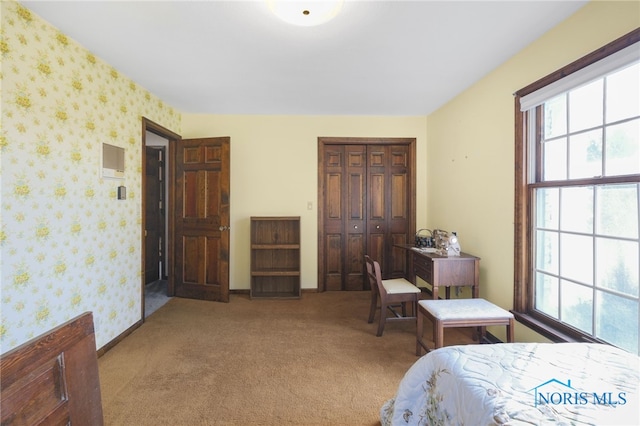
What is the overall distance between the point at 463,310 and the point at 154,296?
12.4 feet

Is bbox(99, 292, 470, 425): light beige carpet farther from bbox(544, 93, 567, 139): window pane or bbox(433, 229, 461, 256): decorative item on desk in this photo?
bbox(544, 93, 567, 139): window pane

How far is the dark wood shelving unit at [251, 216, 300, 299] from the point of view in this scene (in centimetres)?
385

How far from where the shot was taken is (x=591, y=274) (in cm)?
177

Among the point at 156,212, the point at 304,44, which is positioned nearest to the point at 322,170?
the point at 304,44

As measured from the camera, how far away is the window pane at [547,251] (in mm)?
2053

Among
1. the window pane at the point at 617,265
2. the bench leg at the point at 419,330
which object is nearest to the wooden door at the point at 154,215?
the bench leg at the point at 419,330

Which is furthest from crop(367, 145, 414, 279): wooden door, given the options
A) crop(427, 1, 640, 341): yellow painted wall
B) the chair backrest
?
the chair backrest

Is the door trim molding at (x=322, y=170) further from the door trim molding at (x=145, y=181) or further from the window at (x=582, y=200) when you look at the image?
the door trim molding at (x=145, y=181)

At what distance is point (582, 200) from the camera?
72.2 inches

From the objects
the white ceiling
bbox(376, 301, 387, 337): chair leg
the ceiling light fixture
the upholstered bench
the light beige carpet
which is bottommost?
the light beige carpet

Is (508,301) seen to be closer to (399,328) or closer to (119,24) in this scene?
(399,328)

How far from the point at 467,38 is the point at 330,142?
2.13m

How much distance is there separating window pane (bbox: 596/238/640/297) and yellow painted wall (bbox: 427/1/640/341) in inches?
25.0

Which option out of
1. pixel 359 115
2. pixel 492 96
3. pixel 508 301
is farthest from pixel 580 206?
pixel 359 115
